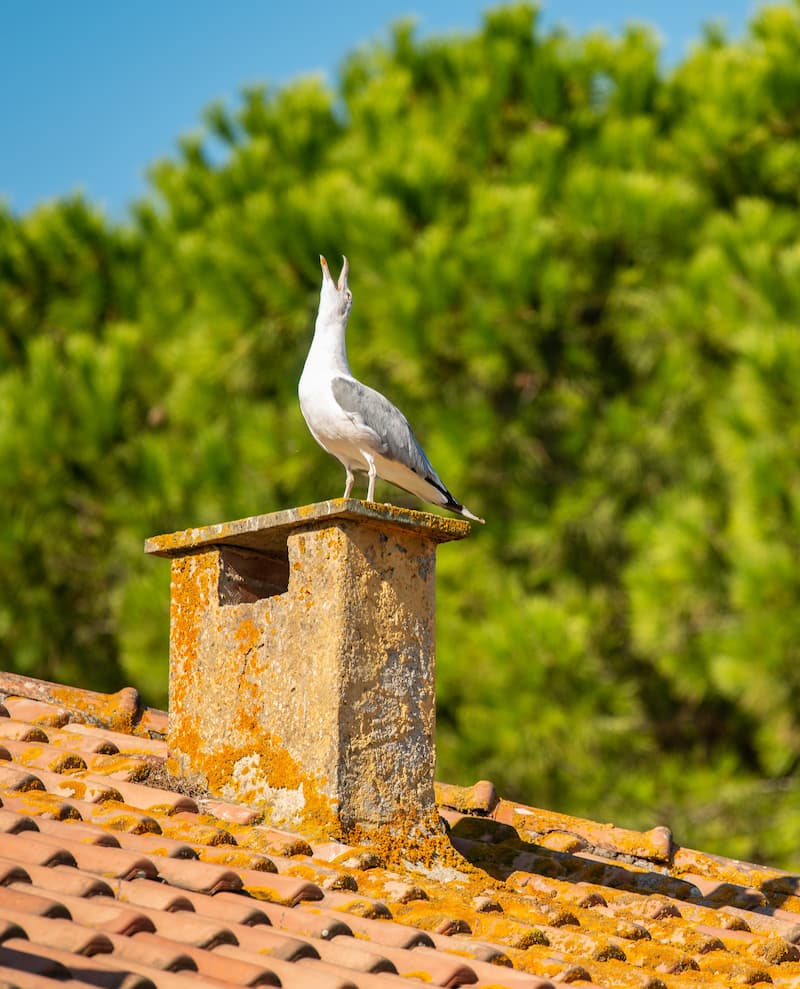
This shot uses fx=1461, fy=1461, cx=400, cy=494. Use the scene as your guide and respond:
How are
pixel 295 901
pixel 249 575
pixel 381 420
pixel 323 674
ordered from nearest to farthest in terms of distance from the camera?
pixel 295 901, pixel 323 674, pixel 381 420, pixel 249 575

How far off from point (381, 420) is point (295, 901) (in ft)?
4.09

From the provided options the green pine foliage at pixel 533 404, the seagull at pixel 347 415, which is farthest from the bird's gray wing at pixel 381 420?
the green pine foliage at pixel 533 404

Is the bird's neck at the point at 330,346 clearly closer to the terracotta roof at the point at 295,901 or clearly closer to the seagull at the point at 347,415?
the seagull at the point at 347,415

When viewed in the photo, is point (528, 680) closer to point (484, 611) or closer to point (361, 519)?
point (484, 611)

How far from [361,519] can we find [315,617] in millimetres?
258

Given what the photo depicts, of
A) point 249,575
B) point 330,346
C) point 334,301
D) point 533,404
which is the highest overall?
point 533,404

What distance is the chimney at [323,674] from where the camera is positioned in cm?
341

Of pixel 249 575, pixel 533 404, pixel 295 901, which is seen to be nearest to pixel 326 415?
pixel 249 575

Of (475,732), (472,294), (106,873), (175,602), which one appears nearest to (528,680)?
(475,732)

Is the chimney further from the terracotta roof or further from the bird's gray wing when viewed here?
the bird's gray wing

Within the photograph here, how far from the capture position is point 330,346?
147 inches

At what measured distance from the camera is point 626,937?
11.2 feet

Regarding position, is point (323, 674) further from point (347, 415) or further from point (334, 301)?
point (334, 301)

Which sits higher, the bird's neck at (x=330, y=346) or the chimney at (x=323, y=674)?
the bird's neck at (x=330, y=346)
